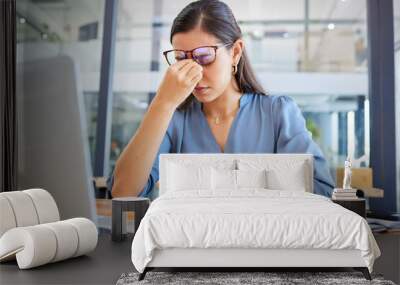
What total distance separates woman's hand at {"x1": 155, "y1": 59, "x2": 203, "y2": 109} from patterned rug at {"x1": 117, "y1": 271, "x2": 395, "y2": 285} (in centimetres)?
243

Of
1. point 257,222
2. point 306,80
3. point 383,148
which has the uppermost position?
point 306,80

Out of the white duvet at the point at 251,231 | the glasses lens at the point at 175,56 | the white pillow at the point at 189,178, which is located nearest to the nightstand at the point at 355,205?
the white pillow at the point at 189,178

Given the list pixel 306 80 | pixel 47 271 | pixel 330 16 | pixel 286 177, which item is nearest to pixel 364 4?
pixel 330 16

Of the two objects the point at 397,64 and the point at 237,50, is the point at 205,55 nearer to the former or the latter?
the point at 237,50

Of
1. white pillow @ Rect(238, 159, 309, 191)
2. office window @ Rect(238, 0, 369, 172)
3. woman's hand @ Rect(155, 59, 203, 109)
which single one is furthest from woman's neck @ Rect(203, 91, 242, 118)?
white pillow @ Rect(238, 159, 309, 191)

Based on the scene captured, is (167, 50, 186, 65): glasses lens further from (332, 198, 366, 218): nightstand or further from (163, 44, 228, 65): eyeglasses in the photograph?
(332, 198, 366, 218): nightstand

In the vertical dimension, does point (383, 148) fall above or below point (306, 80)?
below

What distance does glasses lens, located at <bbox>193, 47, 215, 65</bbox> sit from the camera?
6.09 meters

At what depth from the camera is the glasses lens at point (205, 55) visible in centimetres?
609

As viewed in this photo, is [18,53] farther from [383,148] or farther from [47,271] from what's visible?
[383,148]

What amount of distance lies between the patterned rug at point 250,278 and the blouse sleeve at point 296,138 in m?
2.08

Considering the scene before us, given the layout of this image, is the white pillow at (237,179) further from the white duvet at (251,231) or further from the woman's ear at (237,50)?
the white duvet at (251,231)

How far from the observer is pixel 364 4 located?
21.1ft

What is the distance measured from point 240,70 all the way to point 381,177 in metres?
1.90
